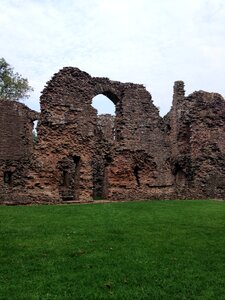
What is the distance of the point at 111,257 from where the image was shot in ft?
26.9

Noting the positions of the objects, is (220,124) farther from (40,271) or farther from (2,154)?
(40,271)

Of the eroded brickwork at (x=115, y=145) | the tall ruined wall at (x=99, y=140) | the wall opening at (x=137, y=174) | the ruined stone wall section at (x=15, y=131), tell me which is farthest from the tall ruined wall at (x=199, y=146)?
the ruined stone wall section at (x=15, y=131)

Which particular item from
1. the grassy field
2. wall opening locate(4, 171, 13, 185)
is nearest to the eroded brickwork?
wall opening locate(4, 171, 13, 185)

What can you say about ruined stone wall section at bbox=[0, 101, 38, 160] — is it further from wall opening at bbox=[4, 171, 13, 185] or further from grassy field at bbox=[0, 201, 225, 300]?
grassy field at bbox=[0, 201, 225, 300]

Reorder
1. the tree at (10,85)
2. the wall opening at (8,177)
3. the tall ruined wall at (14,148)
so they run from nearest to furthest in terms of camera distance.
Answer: the tall ruined wall at (14,148)
the wall opening at (8,177)
the tree at (10,85)

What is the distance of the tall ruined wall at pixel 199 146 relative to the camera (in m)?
23.0

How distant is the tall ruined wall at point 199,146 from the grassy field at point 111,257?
9654mm

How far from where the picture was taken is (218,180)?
76.1 ft

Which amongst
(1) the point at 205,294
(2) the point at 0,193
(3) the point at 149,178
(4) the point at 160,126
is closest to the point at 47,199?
(2) the point at 0,193

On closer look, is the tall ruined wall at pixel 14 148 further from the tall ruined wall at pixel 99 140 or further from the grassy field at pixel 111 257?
the grassy field at pixel 111 257

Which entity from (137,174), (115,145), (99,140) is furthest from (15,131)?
(137,174)

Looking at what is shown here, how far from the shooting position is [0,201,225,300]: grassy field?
6.41 meters

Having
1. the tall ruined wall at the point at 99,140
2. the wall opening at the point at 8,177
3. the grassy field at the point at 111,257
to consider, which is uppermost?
the tall ruined wall at the point at 99,140

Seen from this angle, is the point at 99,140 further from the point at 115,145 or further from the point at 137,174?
the point at 137,174
